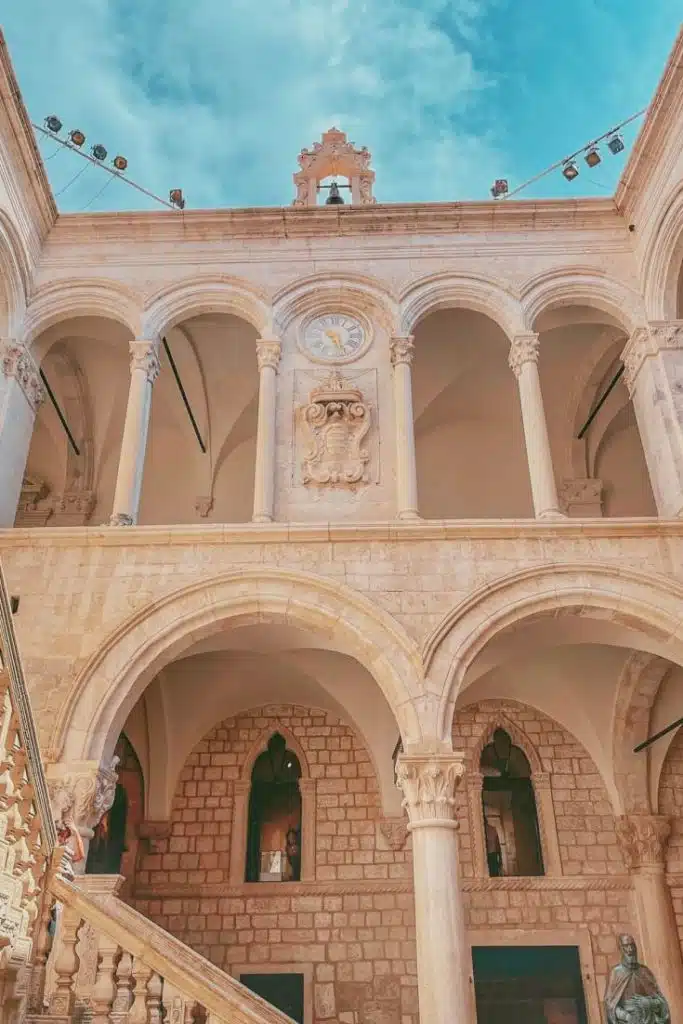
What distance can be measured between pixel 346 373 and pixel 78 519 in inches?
208

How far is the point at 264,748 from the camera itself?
446 inches

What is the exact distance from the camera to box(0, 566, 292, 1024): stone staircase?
4.71 metres

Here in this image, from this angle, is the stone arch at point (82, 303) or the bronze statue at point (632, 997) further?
the stone arch at point (82, 303)

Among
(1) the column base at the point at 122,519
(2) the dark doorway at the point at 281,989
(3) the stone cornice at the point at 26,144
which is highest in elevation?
(3) the stone cornice at the point at 26,144

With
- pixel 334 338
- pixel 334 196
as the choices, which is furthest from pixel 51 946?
pixel 334 196

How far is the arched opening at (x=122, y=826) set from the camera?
34.4 ft

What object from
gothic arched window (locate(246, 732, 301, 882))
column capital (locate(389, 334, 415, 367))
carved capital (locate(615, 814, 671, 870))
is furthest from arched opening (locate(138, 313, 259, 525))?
carved capital (locate(615, 814, 671, 870))

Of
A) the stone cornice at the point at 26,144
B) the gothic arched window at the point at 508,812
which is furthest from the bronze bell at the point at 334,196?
the gothic arched window at the point at 508,812

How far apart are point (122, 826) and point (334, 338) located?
22.9 feet

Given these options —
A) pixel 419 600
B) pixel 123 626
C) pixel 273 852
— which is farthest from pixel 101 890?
pixel 273 852

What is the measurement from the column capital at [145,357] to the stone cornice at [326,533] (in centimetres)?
244

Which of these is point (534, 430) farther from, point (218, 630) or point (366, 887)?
point (366, 887)

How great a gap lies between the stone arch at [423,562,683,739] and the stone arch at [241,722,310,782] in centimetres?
411

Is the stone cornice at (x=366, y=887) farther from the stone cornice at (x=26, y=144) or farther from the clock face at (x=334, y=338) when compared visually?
the stone cornice at (x=26, y=144)
